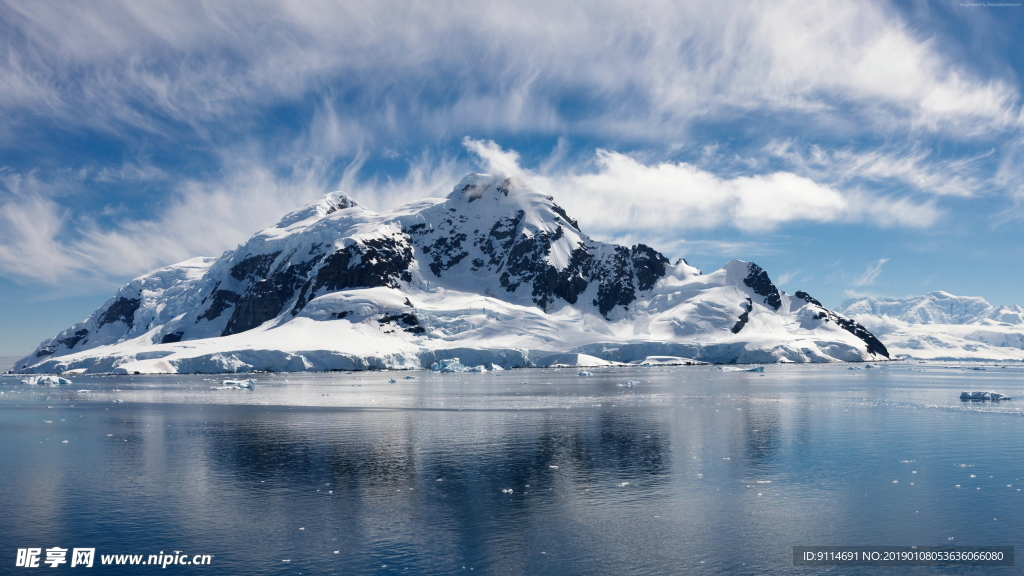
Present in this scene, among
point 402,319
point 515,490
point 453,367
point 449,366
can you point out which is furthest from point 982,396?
point 402,319

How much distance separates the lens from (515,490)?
23688 millimetres

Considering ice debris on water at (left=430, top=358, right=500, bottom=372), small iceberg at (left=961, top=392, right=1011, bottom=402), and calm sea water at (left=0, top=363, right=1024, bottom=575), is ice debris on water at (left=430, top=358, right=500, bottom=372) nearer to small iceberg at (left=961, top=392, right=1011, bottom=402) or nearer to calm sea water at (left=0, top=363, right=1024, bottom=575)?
small iceberg at (left=961, top=392, right=1011, bottom=402)

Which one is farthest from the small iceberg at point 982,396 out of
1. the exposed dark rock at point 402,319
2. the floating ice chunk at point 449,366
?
the exposed dark rock at point 402,319

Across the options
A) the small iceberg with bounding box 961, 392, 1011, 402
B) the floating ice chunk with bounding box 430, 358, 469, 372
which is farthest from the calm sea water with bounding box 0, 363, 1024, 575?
the floating ice chunk with bounding box 430, 358, 469, 372

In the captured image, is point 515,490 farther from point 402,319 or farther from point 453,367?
point 402,319

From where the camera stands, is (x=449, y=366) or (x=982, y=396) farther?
(x=449, y=366)

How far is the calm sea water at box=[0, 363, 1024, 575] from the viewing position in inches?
677

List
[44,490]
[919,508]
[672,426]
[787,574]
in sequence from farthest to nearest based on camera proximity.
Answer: [672,426] → [44,490] → [919,508] → [787,574]

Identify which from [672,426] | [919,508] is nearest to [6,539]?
[919,508]

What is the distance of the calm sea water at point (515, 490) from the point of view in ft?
56.4

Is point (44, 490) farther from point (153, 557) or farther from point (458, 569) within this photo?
point (458, 569)

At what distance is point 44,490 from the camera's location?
2442 cm

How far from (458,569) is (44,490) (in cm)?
1752

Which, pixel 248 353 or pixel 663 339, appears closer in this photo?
pixel 248 353
